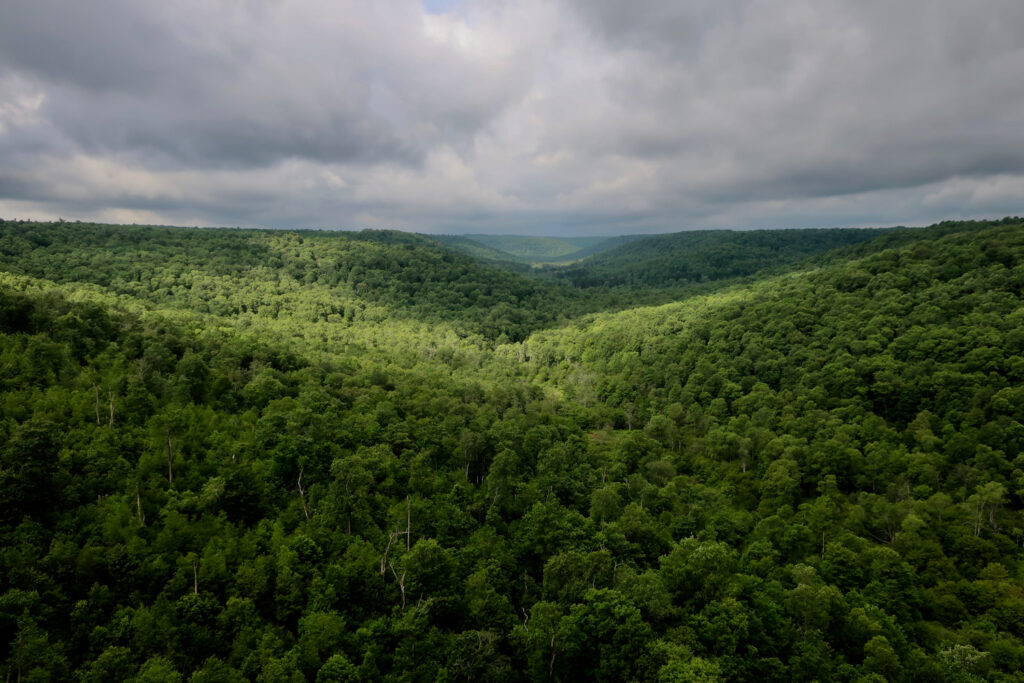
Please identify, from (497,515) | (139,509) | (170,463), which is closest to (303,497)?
(170,463)

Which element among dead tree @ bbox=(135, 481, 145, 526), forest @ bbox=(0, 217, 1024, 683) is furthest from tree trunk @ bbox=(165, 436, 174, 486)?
dead tree @ bbox=(135, 481, 145, 526)

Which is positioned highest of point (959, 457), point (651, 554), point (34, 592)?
point (34, 592)

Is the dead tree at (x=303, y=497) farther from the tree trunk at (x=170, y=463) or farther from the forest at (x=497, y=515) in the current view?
the tree trunk at (x=170, y=463)

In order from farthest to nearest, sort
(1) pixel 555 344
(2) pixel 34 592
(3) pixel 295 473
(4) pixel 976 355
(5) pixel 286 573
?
(1) pixel 555 344, (4) pixel 976 355, (3) pixel 295 473, (5) pixel 286 573, (2) pixel 34 592

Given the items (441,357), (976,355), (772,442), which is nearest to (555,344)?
(441,357)

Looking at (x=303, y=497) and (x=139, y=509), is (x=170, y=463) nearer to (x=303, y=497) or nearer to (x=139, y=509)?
(x=139, y=509)

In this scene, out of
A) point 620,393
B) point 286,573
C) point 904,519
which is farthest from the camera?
point 620,393

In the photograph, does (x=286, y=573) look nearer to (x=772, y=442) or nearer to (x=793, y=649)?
(x=793, y=649)

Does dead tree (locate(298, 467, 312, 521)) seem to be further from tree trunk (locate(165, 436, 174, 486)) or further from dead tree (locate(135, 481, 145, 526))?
dead tree (locate(135, 481, 145, 526))
